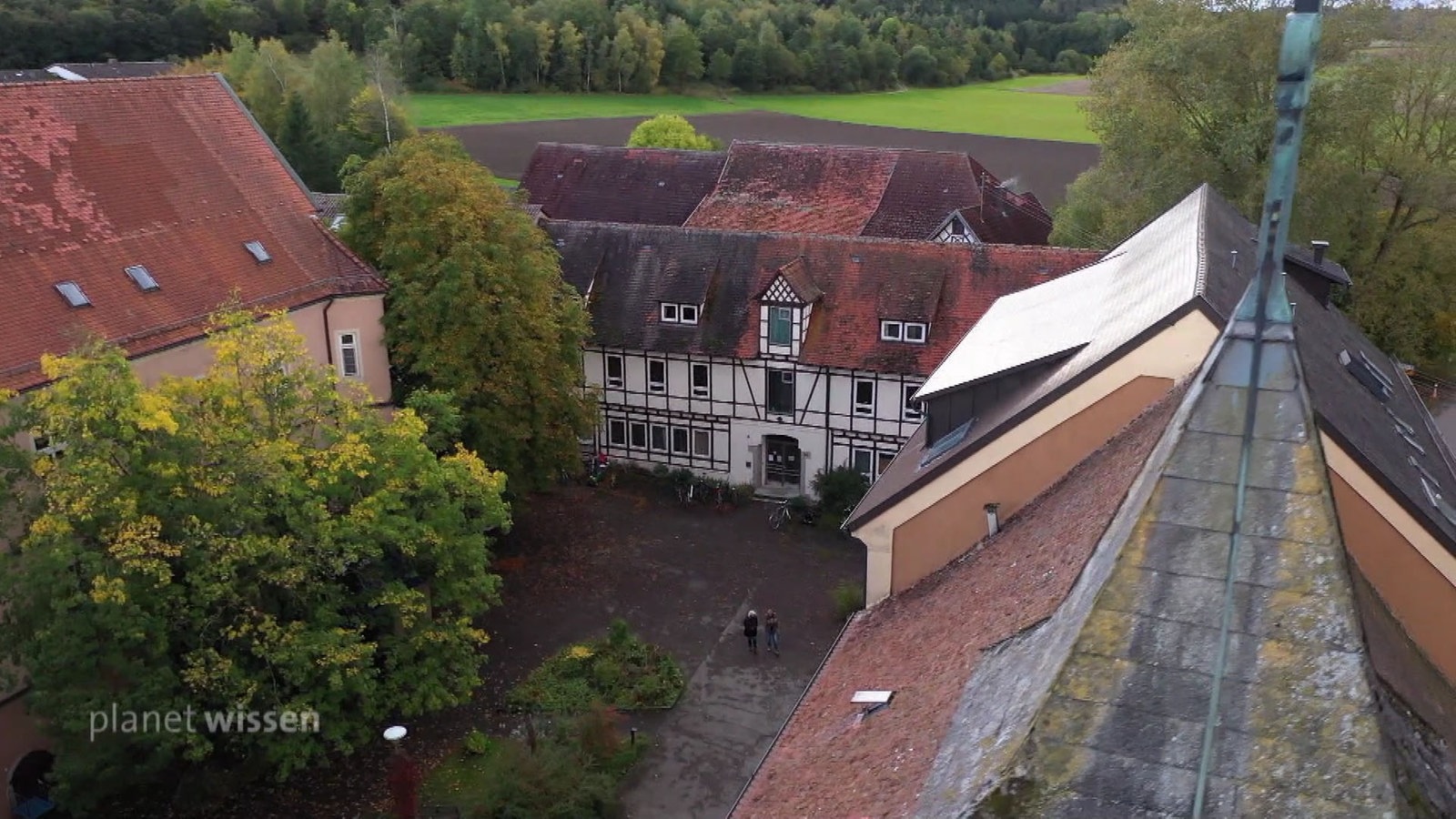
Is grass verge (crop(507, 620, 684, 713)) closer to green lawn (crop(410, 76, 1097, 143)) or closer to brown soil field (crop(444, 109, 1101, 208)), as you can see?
brown soil field (crop(444, 109, 1101, 208))

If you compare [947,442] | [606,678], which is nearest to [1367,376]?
[947,442]

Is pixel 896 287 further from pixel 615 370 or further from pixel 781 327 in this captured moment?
pixel 615 370

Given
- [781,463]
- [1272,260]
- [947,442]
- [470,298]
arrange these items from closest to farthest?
[1272,260]
[947,442]
[470,298]
[781,463]

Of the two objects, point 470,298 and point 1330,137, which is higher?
point 1330,137

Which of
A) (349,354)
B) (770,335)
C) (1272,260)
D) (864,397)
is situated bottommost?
(864,397)

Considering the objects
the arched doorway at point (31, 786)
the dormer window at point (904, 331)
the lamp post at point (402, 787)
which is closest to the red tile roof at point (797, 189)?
the dormer window at point (904, 331)

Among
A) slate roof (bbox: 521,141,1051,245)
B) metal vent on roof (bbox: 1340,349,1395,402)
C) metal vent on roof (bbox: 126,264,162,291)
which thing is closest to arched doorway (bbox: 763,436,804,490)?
slate roof (bbox: 521,141,1051,245)

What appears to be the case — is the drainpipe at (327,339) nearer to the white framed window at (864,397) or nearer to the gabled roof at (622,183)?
the white framed window at (864,397)
